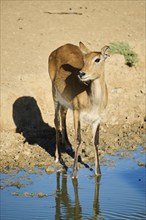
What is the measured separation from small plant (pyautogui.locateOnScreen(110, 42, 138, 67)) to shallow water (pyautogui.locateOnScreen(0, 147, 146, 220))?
4326 millimetres

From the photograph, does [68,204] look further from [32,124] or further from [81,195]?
[32,124]

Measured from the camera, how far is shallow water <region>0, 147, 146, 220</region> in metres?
8.69

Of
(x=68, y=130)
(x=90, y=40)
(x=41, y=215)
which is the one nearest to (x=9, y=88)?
(x=68, y=130)

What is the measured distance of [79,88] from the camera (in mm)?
10617

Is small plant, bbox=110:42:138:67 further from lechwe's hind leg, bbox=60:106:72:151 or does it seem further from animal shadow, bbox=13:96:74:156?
lechwe's hind leg, bbox=60:106:72:151

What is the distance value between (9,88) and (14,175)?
3121 millimetres

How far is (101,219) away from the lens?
8.55 m

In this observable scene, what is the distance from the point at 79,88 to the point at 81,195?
1.99m

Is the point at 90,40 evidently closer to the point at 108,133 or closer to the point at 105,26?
the point at 105,26

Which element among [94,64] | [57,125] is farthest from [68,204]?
[57,125]

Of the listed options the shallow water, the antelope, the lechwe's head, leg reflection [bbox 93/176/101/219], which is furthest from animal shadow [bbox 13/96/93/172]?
the lechwe's head

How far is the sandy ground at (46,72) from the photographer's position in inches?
467

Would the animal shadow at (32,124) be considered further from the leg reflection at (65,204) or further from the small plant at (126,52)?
the small plant at (126,52)

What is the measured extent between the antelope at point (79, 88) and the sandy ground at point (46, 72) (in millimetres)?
718
